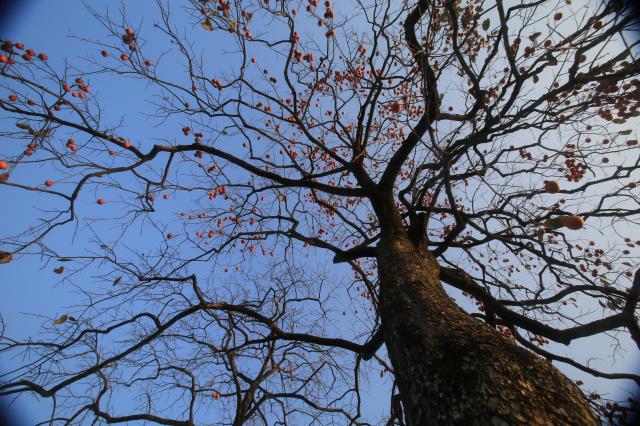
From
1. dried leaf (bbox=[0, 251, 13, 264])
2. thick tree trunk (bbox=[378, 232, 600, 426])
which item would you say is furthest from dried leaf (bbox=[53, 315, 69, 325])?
thick tree trunk (bbox=[378, 232, 600, 426])

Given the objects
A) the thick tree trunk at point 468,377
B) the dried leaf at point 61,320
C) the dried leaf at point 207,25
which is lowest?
the thick tree trunk at point 468,377

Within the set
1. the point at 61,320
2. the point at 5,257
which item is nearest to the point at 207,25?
the point at 5,257

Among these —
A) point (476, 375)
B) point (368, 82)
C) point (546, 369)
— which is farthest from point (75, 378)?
point (368, 82)

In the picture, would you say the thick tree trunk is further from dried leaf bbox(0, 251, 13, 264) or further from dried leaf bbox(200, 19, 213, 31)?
dried leaf bbox(200, 19, 213, 31)

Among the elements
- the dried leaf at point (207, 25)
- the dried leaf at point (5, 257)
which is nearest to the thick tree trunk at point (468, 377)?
the dried leaf at point (5, 257)

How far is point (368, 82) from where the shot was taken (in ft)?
15.5

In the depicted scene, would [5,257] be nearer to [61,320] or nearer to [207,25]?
[61,320]

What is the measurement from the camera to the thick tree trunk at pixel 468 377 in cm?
118

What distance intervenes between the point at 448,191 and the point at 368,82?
267cm

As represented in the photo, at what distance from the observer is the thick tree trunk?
46.6 inches

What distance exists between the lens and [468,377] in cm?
135

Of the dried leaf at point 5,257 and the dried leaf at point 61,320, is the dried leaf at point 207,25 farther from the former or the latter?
the dried leaf at point 61,320

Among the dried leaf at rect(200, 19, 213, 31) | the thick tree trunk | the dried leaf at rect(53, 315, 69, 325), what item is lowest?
the thick tree trunk

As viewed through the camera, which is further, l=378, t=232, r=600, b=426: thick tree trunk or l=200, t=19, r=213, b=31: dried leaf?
l=200, t=19, r=213, b=31: dried leaf
